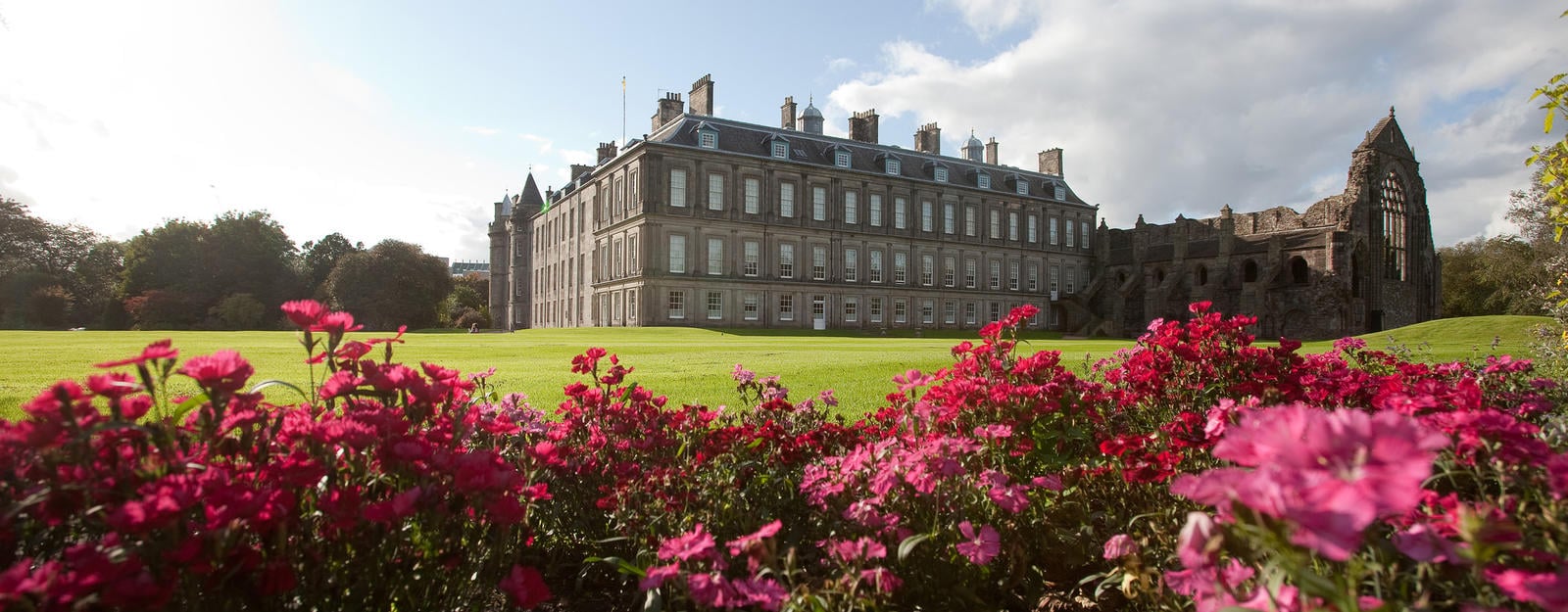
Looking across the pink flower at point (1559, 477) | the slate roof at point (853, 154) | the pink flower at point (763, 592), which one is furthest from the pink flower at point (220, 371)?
the slate roof at point (853, 154)

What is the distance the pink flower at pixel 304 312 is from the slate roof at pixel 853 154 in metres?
38.1

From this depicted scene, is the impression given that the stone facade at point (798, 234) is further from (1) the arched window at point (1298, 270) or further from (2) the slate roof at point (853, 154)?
(1) the arched window at point (1298, 270)

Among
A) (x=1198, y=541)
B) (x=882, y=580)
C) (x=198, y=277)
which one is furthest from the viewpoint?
(x=198, y=277)

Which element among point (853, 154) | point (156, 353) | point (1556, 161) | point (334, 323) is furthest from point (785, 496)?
point (853, 154)

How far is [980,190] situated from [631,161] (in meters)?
23.3

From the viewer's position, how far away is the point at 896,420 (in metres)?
3.73

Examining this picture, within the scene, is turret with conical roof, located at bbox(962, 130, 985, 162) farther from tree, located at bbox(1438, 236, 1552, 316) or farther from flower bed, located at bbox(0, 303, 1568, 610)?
flower bed, located at bbox(0, 303, 1568, 610)

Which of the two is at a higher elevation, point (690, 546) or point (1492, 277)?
point (1492, 277)

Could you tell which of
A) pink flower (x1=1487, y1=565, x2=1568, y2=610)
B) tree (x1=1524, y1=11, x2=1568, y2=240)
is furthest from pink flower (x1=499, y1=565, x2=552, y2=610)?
tree (x1=1524, y1=11, x2=1568, y2=240)

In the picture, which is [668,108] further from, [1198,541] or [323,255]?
[1198,541]

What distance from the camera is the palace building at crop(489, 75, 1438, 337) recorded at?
39812 millimetres

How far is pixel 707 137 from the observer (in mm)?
40344

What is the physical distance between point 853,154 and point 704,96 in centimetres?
949

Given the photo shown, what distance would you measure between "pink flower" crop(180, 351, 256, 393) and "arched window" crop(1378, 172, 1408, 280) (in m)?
53.6
